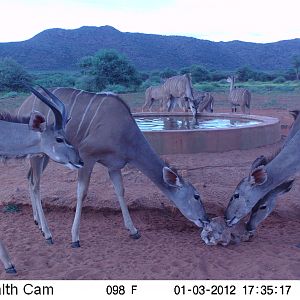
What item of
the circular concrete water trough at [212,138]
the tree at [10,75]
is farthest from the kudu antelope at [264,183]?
the tree at [10,75]

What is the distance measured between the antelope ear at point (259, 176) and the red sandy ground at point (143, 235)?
767mm

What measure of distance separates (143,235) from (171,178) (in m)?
0.94

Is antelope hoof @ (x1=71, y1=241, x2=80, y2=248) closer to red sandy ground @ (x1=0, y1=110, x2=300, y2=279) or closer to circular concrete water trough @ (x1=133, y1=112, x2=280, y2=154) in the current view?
red sandy ground @ (x1=0, y1=110, x2=300, y2=279)

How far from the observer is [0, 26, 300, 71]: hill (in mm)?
74875

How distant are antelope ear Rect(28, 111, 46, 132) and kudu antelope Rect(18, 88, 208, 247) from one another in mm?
876

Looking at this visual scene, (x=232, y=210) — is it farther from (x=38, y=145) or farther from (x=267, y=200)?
(x=38, y=145)

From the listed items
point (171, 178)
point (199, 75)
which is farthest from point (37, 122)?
point (199, 75)

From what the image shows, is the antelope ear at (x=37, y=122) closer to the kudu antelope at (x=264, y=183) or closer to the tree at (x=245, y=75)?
the kudu antelope at (x=264, y=183)

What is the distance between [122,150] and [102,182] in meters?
2.15

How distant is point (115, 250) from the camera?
5875mm

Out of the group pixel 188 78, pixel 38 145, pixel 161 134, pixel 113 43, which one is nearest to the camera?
pixel 38 145

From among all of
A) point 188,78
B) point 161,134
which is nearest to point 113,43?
point 188,78

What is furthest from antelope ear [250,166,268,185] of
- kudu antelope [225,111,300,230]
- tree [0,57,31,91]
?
tree [0,57,31,91]

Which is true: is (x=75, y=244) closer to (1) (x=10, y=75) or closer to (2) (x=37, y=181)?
(2) (x=37, y=181)
